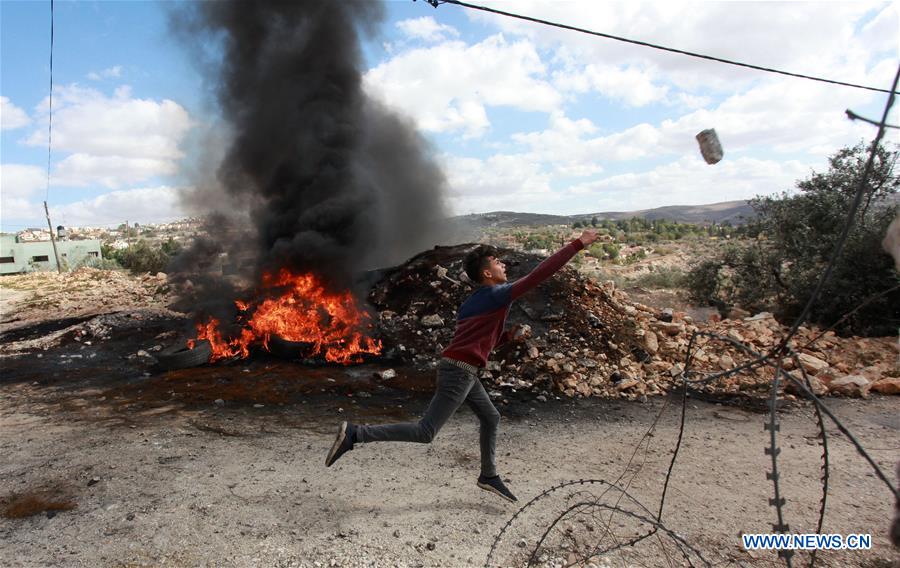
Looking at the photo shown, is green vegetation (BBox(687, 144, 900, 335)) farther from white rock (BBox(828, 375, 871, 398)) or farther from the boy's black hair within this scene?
the boy's black hair

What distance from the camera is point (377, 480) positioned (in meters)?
4.20

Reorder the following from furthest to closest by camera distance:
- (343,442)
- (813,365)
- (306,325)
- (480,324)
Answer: (306,325), (813,365), (343,442), (480,324)

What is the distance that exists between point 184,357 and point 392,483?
20.2ft

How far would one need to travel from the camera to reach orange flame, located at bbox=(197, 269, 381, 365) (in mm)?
9344

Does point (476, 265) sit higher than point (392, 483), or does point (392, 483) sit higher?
point (476, 265)

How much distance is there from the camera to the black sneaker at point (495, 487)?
372 centimetres

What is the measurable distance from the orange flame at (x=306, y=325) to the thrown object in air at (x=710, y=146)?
22.4 ft

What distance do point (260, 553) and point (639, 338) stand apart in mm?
7334

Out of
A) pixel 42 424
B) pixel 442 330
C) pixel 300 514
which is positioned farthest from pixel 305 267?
pixel 300 514

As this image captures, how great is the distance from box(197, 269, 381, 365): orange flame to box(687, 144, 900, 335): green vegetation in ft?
29.9

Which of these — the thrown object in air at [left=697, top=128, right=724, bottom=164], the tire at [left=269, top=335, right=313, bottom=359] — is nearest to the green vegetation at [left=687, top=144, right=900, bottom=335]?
the thrown object in air at [left=697, top=128, right=724, bottom=164]

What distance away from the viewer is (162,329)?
39.0 ft

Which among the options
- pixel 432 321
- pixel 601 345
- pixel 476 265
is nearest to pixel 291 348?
pixel 432 321

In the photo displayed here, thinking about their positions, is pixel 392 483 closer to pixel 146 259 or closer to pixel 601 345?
pixel 601 345
